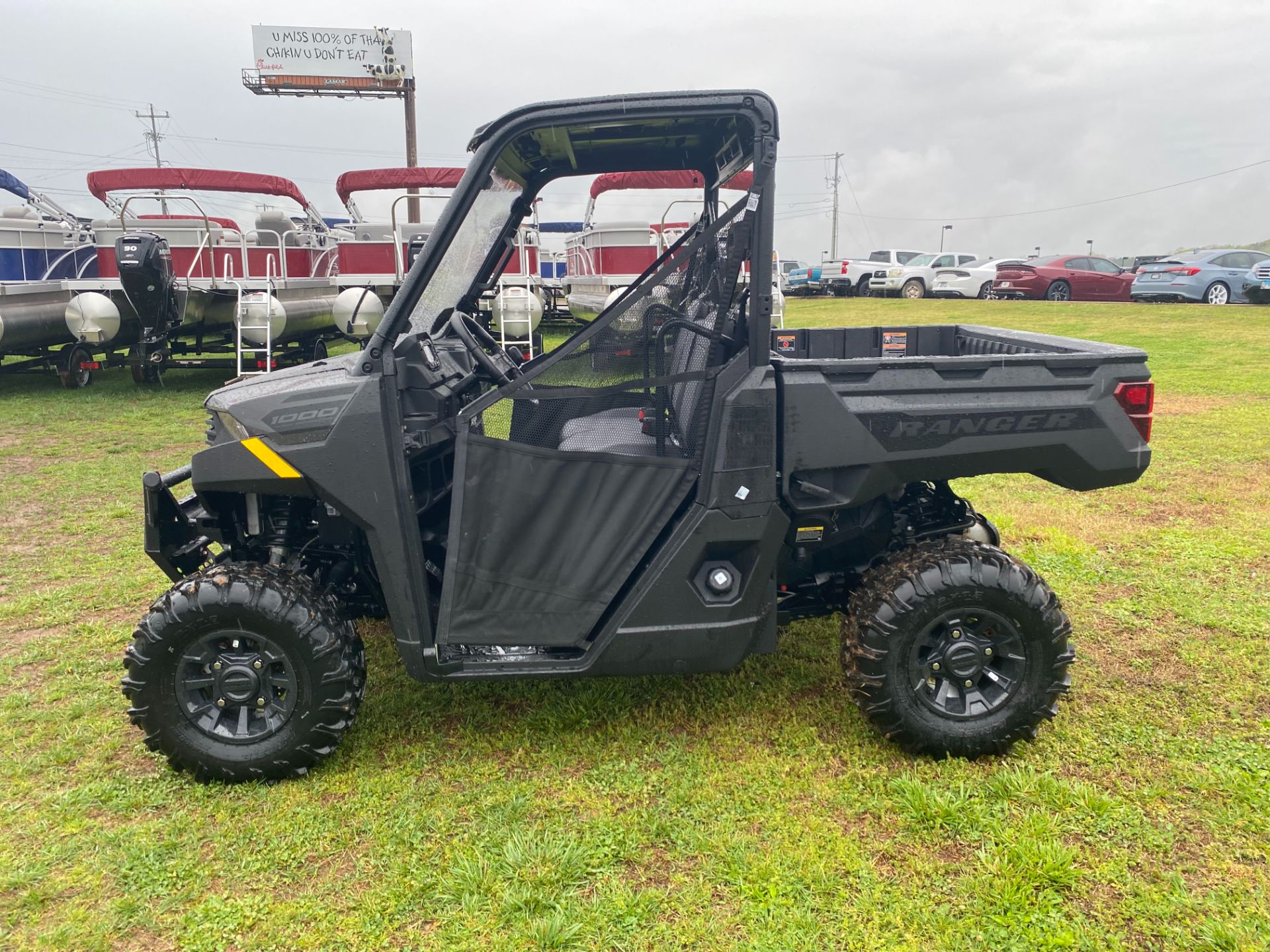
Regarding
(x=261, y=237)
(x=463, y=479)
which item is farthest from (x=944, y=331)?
(x=261, y=237)

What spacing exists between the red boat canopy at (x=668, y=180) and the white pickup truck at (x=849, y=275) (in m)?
18.9

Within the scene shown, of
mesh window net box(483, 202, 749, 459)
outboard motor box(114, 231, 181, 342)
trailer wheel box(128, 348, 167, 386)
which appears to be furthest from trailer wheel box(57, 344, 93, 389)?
mesh window net box(483, 202, 749, 459)

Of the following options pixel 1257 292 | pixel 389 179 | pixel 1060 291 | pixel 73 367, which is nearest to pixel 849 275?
pixel 1060 291

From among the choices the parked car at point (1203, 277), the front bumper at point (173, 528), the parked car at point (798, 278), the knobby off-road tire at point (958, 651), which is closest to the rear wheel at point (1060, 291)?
→ the parked car at point (1203, 277)

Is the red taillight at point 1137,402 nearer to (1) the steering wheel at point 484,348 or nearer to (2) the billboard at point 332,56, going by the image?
(1) the steering wheel at point 484,348

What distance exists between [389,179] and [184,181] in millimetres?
2753

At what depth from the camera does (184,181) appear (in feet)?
37.9

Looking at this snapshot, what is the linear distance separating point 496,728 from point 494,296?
71.1 inches

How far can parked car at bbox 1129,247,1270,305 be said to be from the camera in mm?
19969

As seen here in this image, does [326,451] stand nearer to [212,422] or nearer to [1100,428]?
[212,422]

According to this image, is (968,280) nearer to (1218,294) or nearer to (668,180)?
(1218,294)

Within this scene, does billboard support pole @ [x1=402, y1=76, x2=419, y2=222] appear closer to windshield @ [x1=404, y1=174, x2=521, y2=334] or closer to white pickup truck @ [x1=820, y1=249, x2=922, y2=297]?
white pickup truck @ [x1=820, y1=249, x2=922, y2=297]

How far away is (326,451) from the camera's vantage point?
9.01 feet

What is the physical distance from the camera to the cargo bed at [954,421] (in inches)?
113
